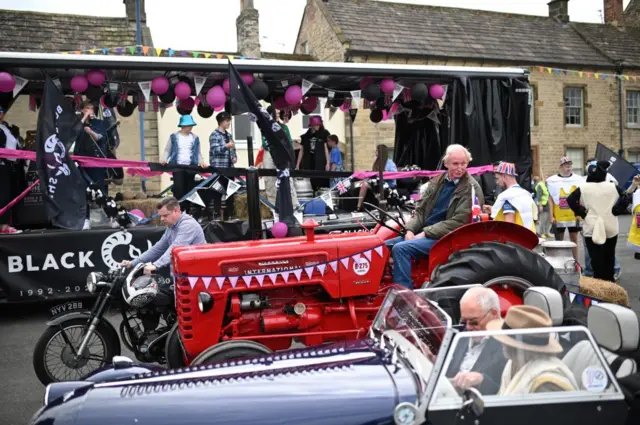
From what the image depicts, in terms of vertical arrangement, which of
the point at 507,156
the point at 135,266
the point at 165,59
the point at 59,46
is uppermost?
the point at 59,46

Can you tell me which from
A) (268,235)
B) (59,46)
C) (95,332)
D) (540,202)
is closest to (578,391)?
(95,332)

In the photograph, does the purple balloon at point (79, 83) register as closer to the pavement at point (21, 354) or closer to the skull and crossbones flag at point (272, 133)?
the skull and crossbones flag at point (272, 133)

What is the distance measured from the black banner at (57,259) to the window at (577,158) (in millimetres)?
22522

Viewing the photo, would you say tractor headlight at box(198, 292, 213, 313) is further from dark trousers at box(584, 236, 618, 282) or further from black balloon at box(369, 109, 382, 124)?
black balloon at box(369, 109, 382, 124)

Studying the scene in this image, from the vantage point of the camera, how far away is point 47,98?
707cm

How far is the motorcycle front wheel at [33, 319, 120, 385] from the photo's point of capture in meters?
4.94

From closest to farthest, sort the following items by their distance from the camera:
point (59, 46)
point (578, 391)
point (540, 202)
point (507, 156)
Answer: point (578, 391), point (507, 156), point (540, 202), point (59, 46)

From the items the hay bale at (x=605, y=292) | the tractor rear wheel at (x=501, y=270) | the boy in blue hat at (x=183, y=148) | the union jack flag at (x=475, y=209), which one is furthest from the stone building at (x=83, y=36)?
the tractor rear wheel at (x=501, y=270)

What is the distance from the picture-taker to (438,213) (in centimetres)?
530

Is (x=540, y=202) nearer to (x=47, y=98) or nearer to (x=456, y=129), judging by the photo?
(x=456, y=129)

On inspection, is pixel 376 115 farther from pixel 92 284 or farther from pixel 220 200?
pixel 92 284

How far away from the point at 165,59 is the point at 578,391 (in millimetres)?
6122

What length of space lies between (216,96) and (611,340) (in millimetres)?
6236

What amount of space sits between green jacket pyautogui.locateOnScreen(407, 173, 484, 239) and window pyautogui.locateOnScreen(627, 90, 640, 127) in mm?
25586
